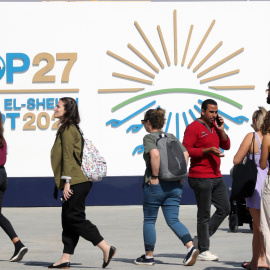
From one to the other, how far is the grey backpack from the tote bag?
80 cm

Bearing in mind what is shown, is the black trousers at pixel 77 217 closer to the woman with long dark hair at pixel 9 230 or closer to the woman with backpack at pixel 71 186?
the woman with backpack at pixel 71 186

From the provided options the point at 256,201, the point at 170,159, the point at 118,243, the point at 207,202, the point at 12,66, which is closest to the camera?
the point at 256,201

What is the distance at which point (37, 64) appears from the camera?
16.6 metres

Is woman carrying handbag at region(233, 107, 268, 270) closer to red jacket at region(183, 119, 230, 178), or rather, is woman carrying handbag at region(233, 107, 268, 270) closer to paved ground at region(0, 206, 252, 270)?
paved ground at region(0, 206, 252, 270)

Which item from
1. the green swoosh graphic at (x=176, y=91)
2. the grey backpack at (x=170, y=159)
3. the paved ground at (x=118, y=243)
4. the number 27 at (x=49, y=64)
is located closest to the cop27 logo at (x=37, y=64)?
the number 27 at (x=49, y=64)

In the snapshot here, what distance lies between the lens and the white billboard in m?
16.5

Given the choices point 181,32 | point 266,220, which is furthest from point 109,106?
point 266,220

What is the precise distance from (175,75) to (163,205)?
328 inches

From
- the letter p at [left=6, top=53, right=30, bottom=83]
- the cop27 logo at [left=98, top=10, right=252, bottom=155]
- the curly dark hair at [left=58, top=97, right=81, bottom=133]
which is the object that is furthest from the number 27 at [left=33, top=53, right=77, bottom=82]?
the curly dark hair at [left=58, top=97, right=81, bottom=133]

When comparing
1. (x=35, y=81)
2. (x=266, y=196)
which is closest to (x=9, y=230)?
(x=266, y=196)

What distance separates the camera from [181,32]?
54.7 ft

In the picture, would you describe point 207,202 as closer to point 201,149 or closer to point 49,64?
point 201,149

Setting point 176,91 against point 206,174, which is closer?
point 206,174

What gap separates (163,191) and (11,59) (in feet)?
28.6
